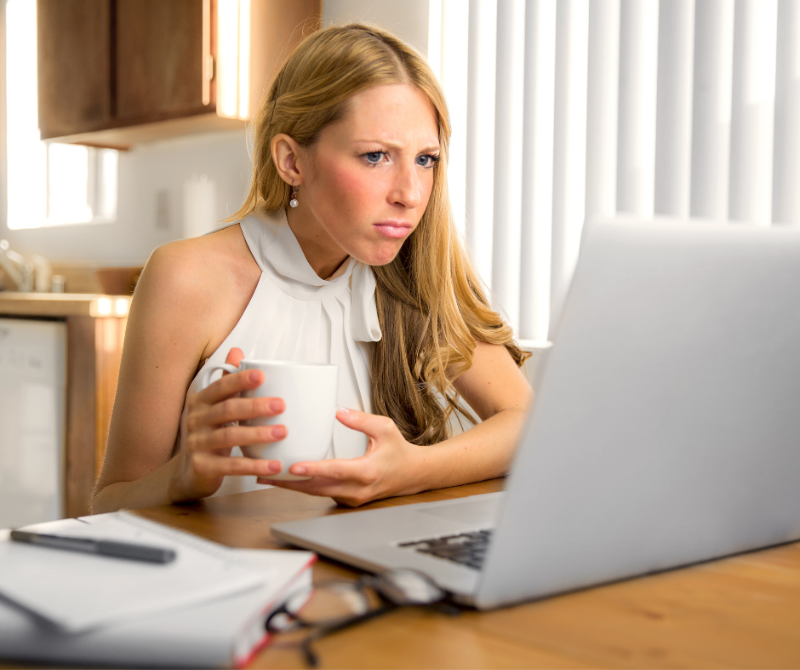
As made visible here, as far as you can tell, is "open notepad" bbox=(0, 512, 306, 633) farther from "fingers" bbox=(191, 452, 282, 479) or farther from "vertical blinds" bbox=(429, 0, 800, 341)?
"vertical blinds" bbox=(429, 0, 800, 341)

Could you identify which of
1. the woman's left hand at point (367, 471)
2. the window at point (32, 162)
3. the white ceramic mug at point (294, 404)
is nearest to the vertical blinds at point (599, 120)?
the woman's left hand at point (367, 471)

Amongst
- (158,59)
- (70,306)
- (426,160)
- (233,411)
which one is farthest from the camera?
(158,59)

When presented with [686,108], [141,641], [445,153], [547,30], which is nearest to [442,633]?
[141,641]

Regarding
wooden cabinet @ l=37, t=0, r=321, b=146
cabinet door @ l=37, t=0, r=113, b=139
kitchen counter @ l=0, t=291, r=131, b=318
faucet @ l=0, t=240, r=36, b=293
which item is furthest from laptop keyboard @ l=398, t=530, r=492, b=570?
faucet @ l=0, t=240, r=36, b=293

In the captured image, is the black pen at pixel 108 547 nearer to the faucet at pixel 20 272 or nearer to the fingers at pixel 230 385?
the fingers at pixel 230 385

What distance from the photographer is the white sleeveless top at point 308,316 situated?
50.5 inches

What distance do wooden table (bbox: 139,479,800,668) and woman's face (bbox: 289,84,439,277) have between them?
68 cm

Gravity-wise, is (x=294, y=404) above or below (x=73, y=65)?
below

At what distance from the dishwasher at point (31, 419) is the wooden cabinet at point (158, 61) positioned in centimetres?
87

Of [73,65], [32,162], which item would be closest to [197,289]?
[73,65]

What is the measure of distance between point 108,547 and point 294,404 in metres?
0.24

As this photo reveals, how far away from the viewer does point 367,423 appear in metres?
0.81

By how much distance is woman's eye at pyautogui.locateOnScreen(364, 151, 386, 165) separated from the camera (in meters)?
1.20

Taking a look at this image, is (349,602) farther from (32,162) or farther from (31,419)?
(32,162)
